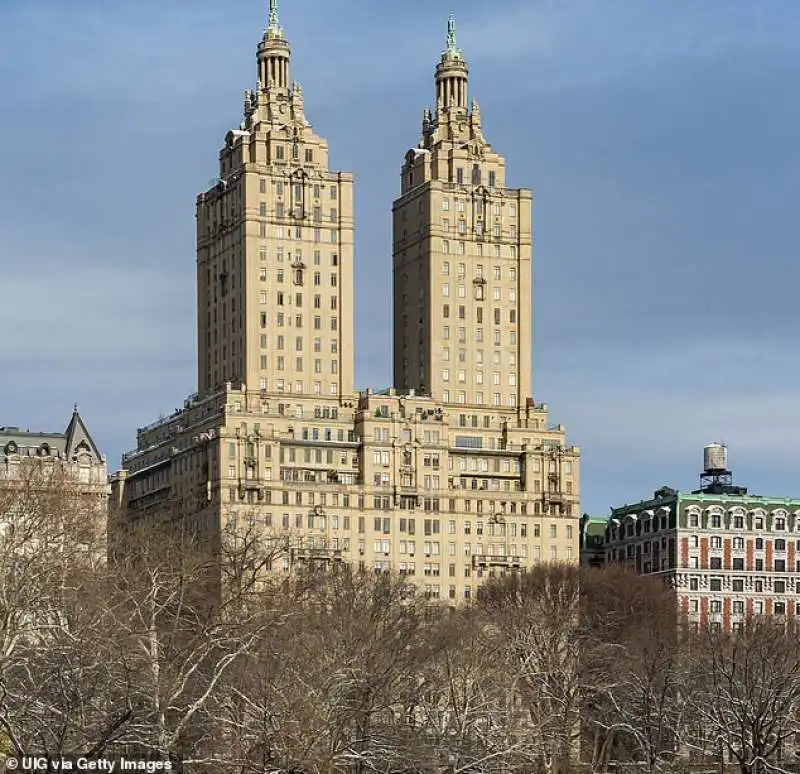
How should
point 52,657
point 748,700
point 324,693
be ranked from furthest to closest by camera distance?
point 748,700, point 324,693, point 52,657

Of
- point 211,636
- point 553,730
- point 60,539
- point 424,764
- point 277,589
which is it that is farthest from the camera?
point 277,589

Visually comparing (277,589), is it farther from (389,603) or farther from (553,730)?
(553,730)

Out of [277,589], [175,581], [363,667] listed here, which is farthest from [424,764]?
[277,589]

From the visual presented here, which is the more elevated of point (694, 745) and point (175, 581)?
point (175, 581)

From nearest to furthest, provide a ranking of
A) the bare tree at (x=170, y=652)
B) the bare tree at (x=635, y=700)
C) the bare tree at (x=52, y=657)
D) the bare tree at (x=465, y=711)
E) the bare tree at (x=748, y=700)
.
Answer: the bare tree at (x=52, y=657)
the bare tree at (x=170, y=652)
the bare tree at (x=465, y=711)
the bare tree at (x=748, y=700)
the bare tree at (x=635, y=700)

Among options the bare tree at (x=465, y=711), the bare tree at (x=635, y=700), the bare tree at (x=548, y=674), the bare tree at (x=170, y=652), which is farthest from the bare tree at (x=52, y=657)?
the bare tree at (x=635, y=700)

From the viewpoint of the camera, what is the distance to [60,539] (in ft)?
507

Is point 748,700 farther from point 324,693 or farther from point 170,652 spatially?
point 170,652

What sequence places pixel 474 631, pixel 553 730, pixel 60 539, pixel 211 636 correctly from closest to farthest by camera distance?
pixel 211 636
pixel 60 539
pixel 553 730
pixel 474 631

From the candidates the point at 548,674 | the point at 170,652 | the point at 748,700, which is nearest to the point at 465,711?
the point at 170,652

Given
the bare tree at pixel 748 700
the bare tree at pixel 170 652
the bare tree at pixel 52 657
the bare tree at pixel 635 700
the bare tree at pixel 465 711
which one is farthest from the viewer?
the bare tree at pixel 635 700

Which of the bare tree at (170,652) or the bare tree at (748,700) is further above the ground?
the bare tree at (170,652)

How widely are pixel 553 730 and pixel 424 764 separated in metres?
25.0

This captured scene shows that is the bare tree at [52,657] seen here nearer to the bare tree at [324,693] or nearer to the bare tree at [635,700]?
the bare tree at [324,693]
